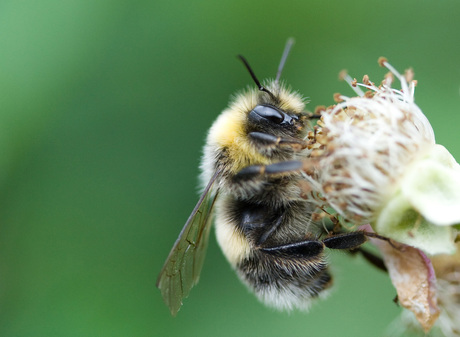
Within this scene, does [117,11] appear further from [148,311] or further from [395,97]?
[395,97]

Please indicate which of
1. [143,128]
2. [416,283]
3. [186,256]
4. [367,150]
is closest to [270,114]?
[367,150]

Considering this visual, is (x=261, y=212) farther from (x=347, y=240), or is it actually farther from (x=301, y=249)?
(x=347, y=240)

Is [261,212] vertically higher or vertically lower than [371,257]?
higher

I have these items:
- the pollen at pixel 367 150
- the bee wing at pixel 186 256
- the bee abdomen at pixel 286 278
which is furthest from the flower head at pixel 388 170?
the bee wing at pixel 186 256

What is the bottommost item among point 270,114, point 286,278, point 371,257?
point 371,257

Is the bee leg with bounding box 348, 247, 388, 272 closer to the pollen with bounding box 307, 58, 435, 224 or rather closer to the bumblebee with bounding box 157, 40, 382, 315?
the bumblebee with bounding box 157, 40, 382, 315

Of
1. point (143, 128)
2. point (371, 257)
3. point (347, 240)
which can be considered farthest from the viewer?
point (143, 128)

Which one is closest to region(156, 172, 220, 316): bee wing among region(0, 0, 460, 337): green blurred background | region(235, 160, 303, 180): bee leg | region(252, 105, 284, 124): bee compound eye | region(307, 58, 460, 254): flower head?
region(235, 160, 303, 180): bee leg
